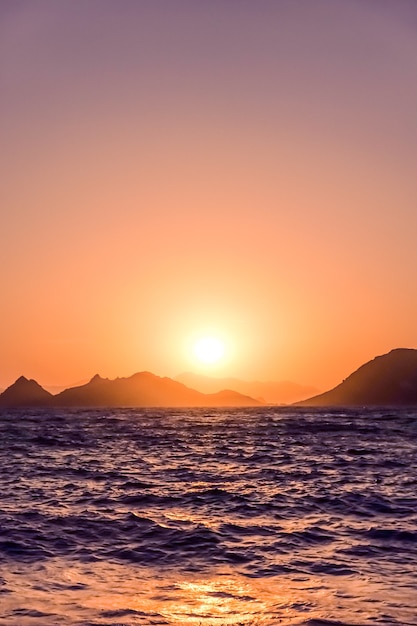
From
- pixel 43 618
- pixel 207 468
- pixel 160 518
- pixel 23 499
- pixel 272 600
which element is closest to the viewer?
pixel 43 618

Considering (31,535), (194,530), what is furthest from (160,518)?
(31,535)

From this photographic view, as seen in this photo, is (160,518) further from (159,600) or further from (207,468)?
(207,468)

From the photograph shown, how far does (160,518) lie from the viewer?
73.6ft

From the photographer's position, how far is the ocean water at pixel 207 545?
12.6m

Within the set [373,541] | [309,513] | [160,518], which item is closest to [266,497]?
[309,513]

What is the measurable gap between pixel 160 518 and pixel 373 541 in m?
7.48

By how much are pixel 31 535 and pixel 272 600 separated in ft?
29.9

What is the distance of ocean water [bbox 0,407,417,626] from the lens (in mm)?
12555

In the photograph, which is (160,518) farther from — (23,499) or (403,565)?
(403,565)

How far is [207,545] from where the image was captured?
18469 millimetres

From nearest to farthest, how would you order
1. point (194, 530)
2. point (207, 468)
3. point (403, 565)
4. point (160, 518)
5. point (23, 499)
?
point (403, 565)
point (194, 530)
point (160, 518)
point (23, 499)
point (207, 468)

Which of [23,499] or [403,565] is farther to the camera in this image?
[23,499]

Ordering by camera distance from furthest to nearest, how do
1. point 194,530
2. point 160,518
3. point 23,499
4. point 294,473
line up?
point 294,473 < point 23,499 < point 160,518 < point 194,530

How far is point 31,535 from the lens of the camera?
1930 cm
